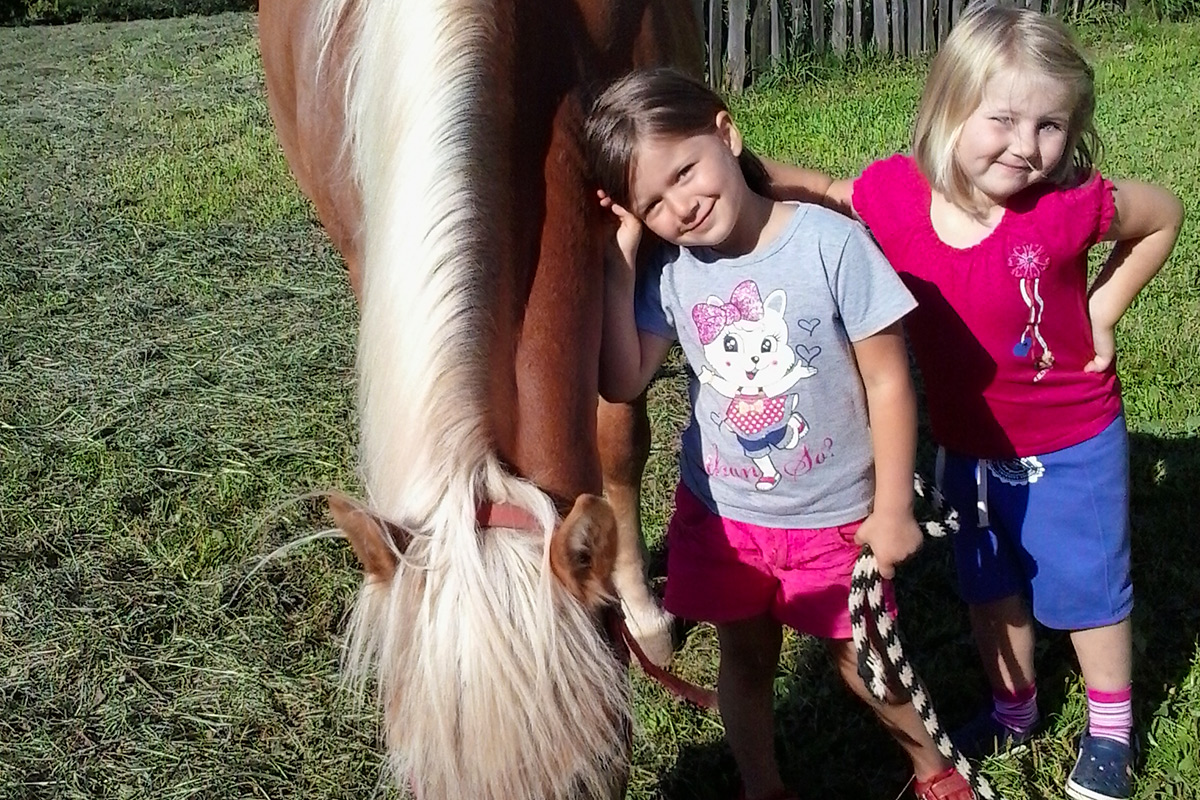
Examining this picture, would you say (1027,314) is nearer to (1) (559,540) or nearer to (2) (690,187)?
(2) (690,187)

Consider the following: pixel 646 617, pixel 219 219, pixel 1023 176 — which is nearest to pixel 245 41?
pixel 219 219

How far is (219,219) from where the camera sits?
584 cm

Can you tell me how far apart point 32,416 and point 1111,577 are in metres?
3.57

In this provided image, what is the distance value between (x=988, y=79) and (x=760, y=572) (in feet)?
2.90

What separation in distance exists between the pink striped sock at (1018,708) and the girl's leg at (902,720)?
0.29m

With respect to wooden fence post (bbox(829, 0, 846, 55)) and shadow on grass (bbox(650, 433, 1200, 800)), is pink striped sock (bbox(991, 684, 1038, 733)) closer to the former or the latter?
shadow on grass (bbox(650, 433, 1200, 800))

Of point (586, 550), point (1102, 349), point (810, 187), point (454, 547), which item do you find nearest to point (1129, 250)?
point (1102, 349)

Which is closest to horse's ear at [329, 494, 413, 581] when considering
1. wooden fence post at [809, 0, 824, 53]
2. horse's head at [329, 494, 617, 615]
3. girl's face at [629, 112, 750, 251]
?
horse's head at [329, 494, 617, 615]

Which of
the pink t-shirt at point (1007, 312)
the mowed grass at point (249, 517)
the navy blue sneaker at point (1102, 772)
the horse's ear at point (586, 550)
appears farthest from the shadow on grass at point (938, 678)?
the horse's ear at point (586, 550)

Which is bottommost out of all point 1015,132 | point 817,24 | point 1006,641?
point 1006,641

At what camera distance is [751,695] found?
2053mm

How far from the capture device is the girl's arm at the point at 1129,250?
1.85 meters

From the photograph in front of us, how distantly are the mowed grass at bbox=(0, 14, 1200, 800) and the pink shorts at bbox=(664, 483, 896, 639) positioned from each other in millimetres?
280

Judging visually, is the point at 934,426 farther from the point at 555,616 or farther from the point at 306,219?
the point at 306,219
